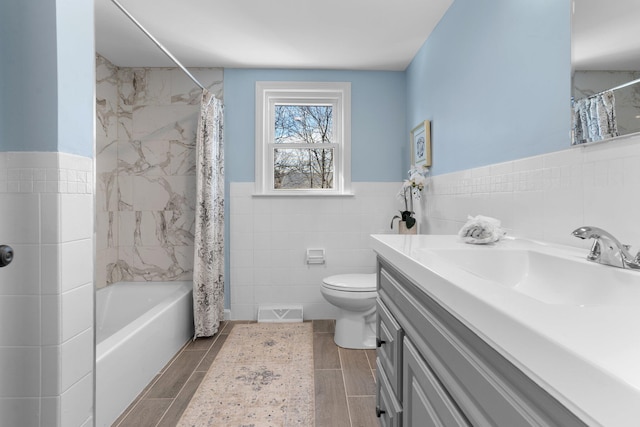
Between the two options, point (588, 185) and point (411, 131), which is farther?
point (411, 131)

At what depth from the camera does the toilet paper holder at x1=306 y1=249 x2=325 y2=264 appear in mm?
3113

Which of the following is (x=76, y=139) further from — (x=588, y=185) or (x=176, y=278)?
(x=176, y=278)

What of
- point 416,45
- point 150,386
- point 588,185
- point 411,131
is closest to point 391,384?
point 588,185

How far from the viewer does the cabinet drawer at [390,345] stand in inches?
43.6

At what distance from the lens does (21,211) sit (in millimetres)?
1078

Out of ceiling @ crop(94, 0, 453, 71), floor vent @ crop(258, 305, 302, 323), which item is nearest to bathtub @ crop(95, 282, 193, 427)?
floor vent @ crop(258, 305, 302, 323)

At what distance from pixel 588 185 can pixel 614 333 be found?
2.86ft

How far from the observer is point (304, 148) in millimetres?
3264

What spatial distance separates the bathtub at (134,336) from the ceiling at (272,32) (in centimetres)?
191

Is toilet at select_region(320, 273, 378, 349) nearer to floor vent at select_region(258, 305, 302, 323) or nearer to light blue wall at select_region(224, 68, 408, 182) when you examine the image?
floor vent at select_region(258, 305, 302, 323)

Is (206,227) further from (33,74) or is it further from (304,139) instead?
(33,74)

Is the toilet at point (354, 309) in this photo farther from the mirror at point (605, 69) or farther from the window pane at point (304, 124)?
the mirror at point (605, 69)

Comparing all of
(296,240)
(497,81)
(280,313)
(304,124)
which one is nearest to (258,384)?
(280,313)

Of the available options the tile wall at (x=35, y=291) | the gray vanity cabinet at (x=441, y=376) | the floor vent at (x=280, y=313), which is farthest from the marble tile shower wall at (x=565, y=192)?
the floor vent at (x=280, y=313)
